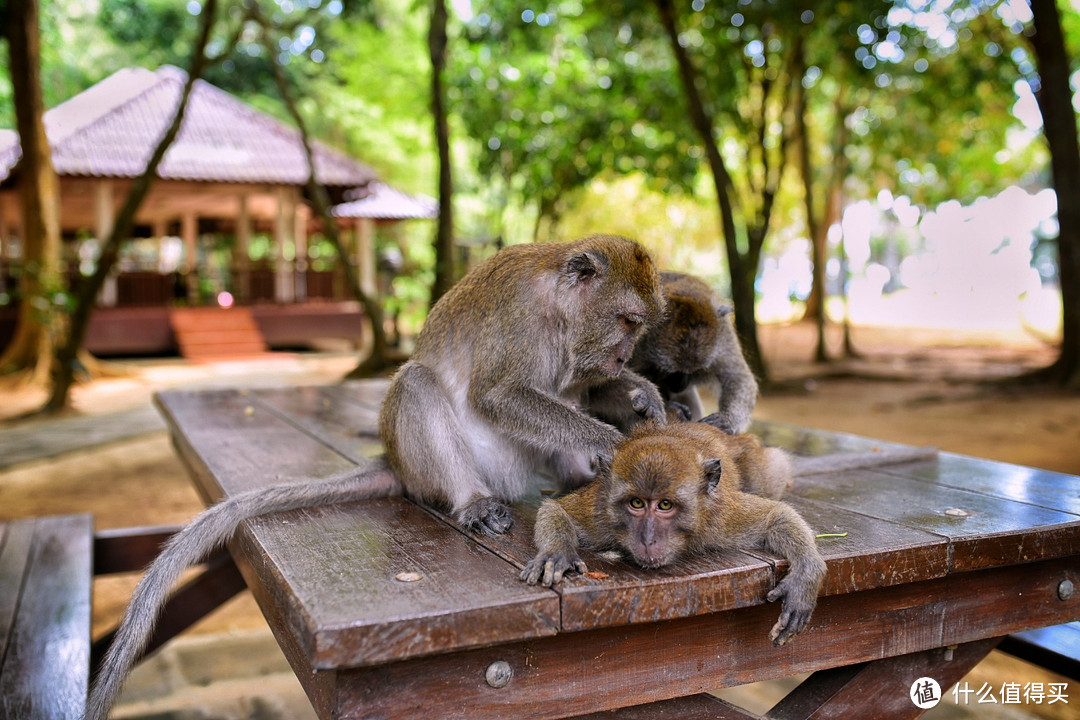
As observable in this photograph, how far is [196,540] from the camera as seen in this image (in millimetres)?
2156

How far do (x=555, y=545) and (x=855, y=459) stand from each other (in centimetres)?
158

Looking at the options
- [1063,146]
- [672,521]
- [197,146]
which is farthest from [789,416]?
[197,146]

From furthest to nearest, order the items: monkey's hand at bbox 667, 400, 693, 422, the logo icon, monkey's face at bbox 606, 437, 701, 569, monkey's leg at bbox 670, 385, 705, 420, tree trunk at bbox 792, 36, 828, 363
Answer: tree trunk at bbox 792, 36, 828, 363, monkey's leg at bbox 670, 385, 705, 420, monkey's hand at bbox 667, 400, 693, 422, the logo icon, monkey's face at bbox 606, 437, 701, 569

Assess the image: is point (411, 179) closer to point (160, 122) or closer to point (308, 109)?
point (308, 109)

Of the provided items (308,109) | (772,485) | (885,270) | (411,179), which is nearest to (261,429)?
(772,485)

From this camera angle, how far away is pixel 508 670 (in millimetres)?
1687

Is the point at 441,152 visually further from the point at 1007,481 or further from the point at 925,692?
the point at 925,692

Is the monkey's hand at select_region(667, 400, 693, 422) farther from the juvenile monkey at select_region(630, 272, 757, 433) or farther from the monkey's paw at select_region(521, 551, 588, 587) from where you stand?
the monkey's paw at select_region(521, 551, 588, 587)

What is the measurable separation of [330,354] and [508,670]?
1757 cm

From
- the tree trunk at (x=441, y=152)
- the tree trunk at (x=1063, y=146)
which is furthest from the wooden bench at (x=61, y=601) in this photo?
the tree trunk at (x=1063, y=146)

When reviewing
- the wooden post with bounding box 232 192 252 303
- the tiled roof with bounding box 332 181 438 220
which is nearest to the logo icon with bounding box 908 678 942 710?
the wooden post with bounding box 232 192 252 303

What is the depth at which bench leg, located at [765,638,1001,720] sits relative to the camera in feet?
7.13

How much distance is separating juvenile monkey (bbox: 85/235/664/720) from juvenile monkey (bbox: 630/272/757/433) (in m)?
0.30

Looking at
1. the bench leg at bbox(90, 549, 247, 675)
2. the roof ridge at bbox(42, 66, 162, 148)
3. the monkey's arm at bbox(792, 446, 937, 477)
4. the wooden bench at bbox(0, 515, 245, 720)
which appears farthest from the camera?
the roof ridge at bbox(42, 66, 162, 148)
